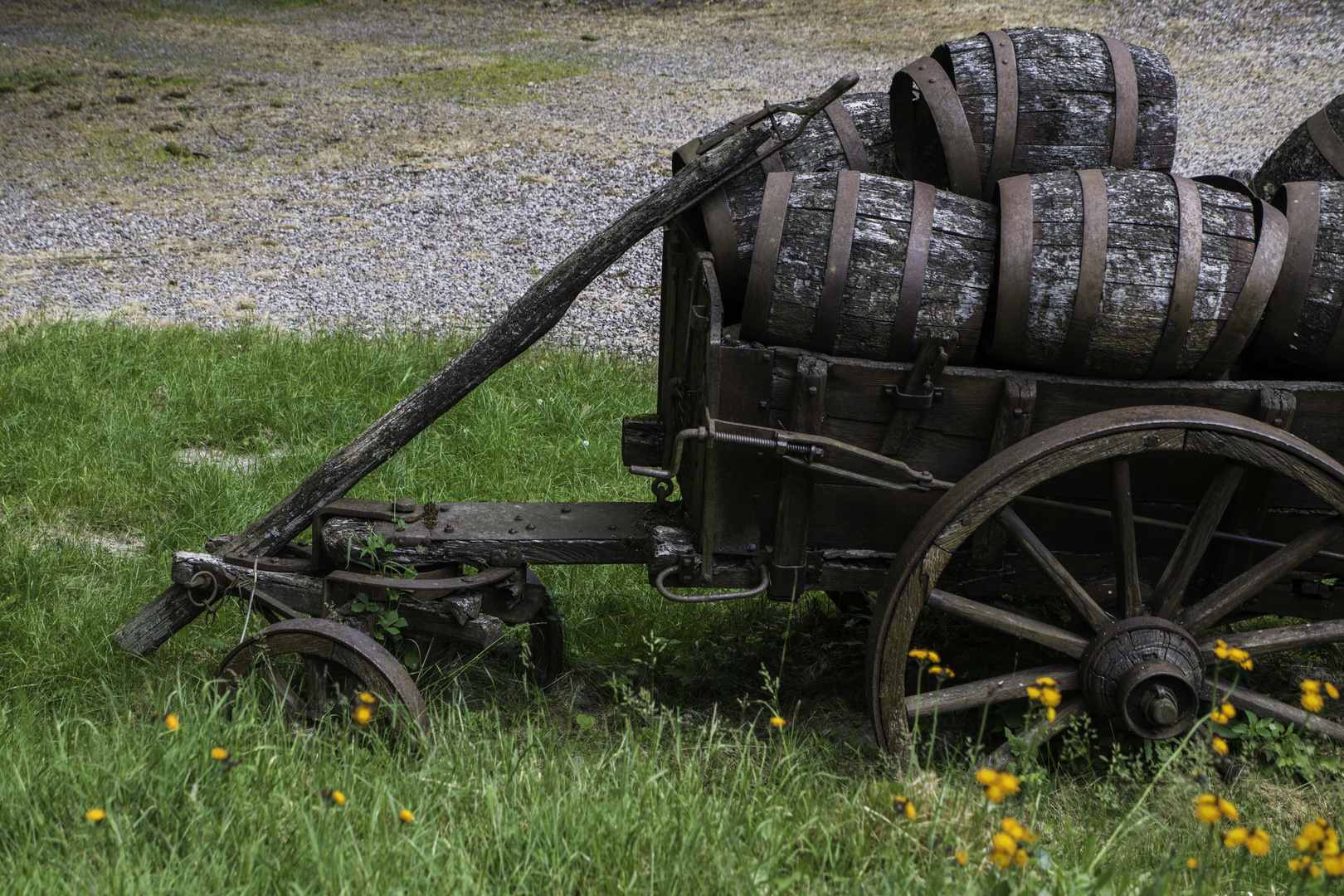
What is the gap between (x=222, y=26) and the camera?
1412cm

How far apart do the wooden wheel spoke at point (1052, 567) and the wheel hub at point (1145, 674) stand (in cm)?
5

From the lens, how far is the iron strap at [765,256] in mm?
2666

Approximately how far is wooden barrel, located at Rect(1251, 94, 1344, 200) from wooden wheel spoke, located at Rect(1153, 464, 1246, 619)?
89 centimetres

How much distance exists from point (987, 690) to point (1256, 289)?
3.75 feet

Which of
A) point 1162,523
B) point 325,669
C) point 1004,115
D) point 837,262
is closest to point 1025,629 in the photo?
point 1162,523

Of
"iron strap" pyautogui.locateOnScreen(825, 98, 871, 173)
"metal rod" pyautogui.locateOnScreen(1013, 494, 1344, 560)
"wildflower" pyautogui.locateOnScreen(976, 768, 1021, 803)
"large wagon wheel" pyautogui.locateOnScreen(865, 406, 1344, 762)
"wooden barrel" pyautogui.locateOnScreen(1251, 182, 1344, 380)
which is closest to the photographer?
"wildflower" pyautogui.locateOnScreen(976, 768, 1021, 803)

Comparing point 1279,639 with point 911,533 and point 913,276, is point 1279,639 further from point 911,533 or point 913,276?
point 913,276

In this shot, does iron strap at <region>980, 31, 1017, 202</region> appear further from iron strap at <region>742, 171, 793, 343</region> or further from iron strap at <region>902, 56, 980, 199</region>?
iron strap at <region>742, 171, 793, 343</region>

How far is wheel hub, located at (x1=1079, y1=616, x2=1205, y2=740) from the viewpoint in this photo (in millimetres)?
2604

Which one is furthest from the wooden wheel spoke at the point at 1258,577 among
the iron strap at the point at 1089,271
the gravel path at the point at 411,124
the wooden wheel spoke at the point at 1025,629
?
the gravel path at the point at 411,124

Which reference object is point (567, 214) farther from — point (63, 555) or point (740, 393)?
point (740, 393)

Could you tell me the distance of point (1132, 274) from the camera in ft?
8.45

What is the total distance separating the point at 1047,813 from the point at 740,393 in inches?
49.1

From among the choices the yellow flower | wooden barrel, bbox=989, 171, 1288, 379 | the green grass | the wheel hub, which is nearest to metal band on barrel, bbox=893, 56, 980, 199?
wooden barrel, bbox=989, 171, 1288, 379
